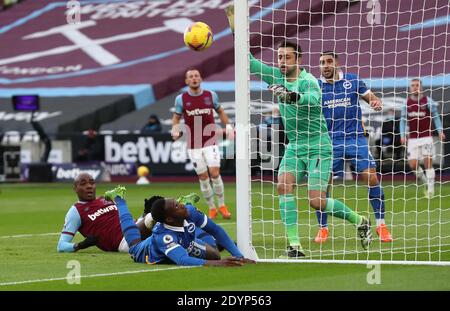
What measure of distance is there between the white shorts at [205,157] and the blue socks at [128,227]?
6113 millimetres

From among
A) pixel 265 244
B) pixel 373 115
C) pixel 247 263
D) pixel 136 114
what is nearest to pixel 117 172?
pixel 136 114

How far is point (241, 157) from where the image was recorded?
1077 centimetres

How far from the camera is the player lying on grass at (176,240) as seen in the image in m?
10.3

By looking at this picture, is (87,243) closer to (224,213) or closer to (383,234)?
(383,234)

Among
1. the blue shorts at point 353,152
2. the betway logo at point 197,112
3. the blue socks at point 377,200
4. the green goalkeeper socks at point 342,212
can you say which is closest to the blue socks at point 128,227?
the green goalkeeper socks at point 342,212

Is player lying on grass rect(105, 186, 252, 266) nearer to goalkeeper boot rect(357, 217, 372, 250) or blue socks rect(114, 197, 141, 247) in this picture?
blue socks rect(114, 197, 141, 247)

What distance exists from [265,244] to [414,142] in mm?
9210

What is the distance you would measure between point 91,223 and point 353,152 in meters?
3.37

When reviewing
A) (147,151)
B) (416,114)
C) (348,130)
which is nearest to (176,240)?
(348,130)

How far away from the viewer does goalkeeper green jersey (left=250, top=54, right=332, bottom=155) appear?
11297 mm

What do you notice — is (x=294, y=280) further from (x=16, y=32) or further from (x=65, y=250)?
(x=16, y=32)

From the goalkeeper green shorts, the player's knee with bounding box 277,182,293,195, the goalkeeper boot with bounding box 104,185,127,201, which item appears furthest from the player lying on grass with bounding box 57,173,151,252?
the goalkeeper green shorts

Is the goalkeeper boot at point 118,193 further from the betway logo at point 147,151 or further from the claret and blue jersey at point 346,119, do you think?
the betway logo at point 147,151

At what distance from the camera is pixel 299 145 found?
12.0 meters
